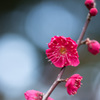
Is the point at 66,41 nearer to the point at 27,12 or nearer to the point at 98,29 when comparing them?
the point at 98,29

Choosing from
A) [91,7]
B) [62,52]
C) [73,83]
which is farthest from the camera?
[62,52]

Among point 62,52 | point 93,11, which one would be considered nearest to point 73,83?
point 62,52

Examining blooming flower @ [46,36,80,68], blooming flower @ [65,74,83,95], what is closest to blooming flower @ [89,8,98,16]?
blooming flower @ [46,36,80,68]

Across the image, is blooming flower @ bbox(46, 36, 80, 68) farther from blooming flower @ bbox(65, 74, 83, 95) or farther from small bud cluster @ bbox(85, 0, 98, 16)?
small bud cluster @ bbox(85, 0, 98, 16)

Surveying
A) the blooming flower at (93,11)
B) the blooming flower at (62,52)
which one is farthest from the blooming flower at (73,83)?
the blooming flower at (93,11)

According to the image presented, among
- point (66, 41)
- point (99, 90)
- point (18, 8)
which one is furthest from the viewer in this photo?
point (18, 8)

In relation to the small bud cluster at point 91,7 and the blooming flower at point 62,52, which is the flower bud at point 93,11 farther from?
the blooming flower at point 62,52

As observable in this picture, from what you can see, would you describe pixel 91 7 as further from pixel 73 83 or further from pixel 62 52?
pixel 73 83

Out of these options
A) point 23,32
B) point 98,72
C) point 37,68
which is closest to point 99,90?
point 98,72
